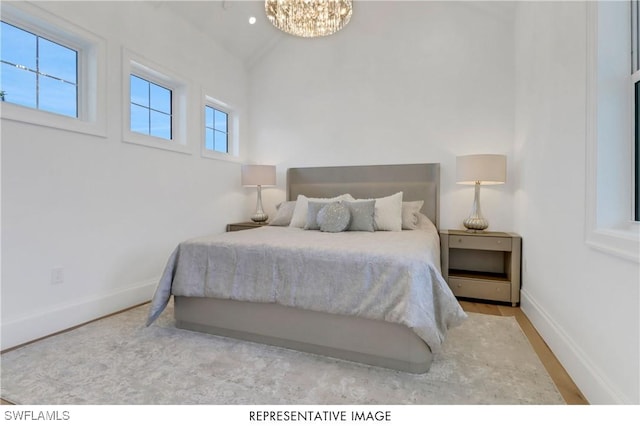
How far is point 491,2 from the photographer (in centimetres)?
313

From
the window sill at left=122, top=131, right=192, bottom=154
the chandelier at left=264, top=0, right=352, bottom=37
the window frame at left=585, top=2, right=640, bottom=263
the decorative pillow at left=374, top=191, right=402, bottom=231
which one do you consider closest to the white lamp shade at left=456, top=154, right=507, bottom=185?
the decorative pillow at left=374, top=191, right=402, bottom=231

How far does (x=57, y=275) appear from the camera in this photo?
221 cm

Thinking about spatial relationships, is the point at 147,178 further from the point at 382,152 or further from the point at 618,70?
the point at 618,70

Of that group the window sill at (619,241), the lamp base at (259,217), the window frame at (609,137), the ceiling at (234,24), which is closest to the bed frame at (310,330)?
the window sill at (619,241)

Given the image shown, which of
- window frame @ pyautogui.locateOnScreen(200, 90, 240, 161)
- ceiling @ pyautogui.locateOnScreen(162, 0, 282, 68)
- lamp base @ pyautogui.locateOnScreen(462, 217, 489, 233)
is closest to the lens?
lamp base @ pyautogui.locateOnScreen(462, 217, 489, 233)

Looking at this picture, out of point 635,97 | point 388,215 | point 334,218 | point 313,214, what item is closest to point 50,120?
point 313,214

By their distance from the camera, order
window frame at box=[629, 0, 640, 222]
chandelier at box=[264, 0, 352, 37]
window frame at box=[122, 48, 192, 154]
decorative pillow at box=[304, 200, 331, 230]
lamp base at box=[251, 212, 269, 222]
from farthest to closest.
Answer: lamp base at box=[251, 212, 269, 222]
decorative pillow at box=[304, 200, 331, 230]
window frame at box=[122, 48, 192, 154]
chandelier at box=[264, 0, 352, 37]
window frame at box=[629, 0, 640, 222]

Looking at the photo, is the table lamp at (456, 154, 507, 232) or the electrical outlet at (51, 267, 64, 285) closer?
the electrical outlet at (51, 267, 64, 285)

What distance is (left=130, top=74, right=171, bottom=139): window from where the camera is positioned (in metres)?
2.91

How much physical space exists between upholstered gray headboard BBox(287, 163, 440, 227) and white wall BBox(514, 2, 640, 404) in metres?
0.89

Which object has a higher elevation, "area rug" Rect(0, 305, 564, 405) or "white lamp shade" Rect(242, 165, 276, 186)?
"white lamp shade" Rect(242, 165, 276, 186)

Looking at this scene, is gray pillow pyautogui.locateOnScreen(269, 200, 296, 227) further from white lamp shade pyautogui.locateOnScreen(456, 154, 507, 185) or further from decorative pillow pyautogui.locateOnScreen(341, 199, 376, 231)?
white lamp shade pyautogui.locateOnScreen(456, 154, 507, 185)

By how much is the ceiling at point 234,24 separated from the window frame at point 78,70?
3.34 feet
